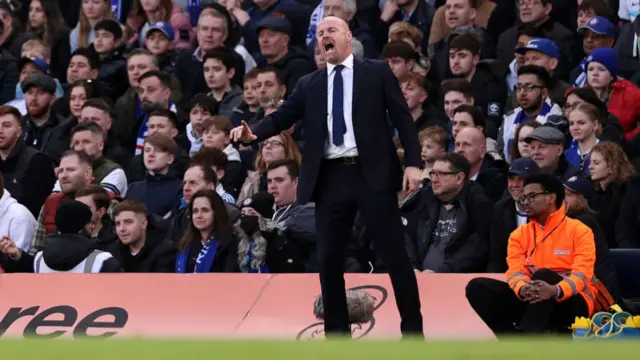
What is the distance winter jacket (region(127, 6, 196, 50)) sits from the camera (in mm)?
19312

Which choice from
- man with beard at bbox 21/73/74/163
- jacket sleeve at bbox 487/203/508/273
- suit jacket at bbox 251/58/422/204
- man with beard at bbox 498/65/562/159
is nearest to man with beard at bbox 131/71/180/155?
man with beard at bbox 21/73/74/163

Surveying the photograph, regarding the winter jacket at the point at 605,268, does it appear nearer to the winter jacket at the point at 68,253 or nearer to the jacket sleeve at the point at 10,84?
the winter jacket at the point at 68,253

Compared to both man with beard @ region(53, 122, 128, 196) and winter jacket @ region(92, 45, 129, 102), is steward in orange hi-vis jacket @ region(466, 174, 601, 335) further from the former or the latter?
winter jacket @ region(92, 45, 129, 102)

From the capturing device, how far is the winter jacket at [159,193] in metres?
15.6

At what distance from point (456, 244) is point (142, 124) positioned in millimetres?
4929

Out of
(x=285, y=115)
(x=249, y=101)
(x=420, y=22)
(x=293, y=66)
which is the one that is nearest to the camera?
(x=285, y=115)

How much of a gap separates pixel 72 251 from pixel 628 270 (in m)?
4.69

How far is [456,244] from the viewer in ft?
44.4

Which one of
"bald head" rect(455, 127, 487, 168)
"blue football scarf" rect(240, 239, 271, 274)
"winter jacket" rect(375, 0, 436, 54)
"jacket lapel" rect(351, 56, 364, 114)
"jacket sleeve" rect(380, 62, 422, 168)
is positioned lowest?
"blue football scarf" rect(240, 239, 271, 274)

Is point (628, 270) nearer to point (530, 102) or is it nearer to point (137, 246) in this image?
point (530, 102)

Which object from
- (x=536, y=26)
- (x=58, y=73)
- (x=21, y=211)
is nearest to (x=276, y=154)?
(x=21, y=211)

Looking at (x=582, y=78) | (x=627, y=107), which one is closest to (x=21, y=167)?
(x=582, y=78)

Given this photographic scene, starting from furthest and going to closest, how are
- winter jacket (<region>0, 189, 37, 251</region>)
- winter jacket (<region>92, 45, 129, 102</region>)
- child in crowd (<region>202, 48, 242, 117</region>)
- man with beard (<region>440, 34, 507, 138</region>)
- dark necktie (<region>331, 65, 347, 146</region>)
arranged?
winter jacket (<region>92, 45, 129, 102</region>), child in crowd (<region>202, 48, 242, 117</region>), man with beard (<region>440, 34, 507, 138</region>), winter jacket (<region>0, 189, 37, 251</region>), dark necktie (<region>331, 65, 347, 146</region>)

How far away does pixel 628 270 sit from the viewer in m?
12.4
